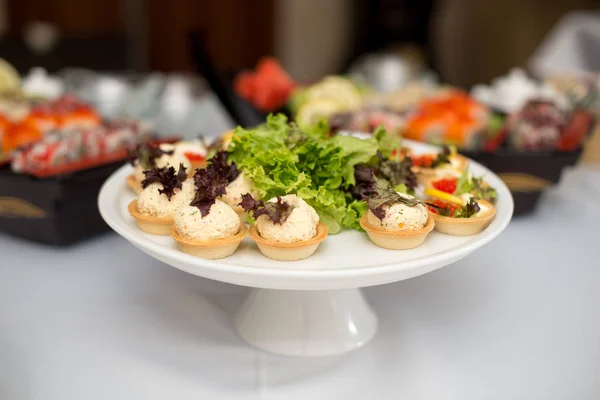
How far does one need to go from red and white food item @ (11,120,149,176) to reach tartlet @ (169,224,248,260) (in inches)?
18.3

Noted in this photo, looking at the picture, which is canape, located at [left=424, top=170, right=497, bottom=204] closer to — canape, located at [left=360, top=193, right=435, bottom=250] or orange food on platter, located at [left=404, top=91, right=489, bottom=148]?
canape, located at [left=360, top=193, right=435, bottom=250]

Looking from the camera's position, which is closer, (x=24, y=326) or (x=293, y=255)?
(x=293, y=255)

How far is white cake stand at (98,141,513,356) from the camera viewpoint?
0.80m

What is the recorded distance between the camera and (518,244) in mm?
1314

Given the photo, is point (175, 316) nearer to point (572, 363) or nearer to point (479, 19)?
point (572, 363)

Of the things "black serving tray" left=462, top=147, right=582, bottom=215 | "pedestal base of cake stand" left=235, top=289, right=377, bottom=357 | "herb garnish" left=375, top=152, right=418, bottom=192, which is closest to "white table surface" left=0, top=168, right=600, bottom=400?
"pedestal base of cake stand" left=235, top=289, right=377, bottom=357

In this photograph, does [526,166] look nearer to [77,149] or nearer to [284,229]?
[284,229]

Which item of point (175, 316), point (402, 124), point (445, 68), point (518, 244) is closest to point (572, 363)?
point (518, 244)

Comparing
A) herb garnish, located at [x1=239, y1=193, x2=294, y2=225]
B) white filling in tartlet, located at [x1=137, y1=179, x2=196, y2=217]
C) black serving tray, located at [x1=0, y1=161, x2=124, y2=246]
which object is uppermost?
herb garnish, located at [x1=239, y1=193, x2=294, y2=225]

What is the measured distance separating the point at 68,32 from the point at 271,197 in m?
3.90

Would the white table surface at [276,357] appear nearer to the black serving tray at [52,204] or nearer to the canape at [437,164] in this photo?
the black serving tray at [52,204]

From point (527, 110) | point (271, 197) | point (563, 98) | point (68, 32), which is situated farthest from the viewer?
point (68, 32)

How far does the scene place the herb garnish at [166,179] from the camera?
941mm

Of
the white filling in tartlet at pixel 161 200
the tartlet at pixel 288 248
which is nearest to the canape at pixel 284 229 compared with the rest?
the tartlet at pixel 288 248
